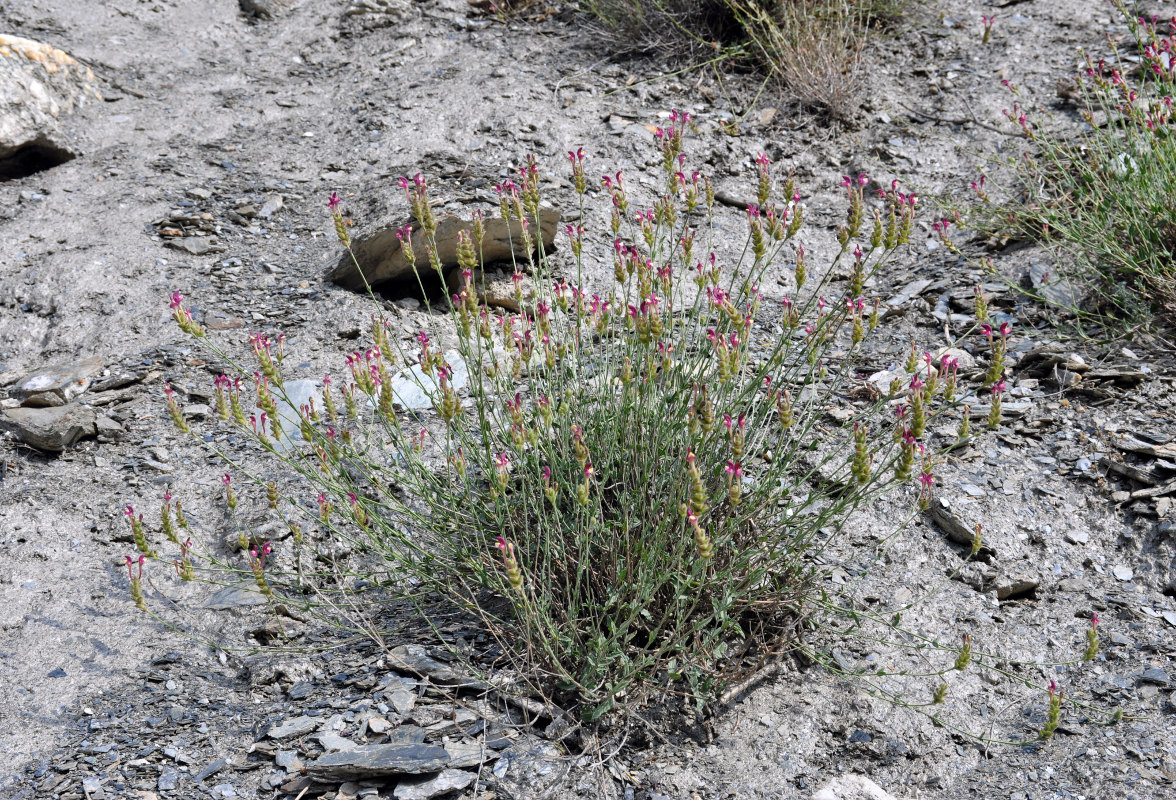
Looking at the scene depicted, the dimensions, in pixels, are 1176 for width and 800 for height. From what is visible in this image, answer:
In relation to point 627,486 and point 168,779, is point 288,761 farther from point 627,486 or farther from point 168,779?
point 627,486

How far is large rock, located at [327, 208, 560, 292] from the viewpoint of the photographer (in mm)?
3727

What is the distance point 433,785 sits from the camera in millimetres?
1989

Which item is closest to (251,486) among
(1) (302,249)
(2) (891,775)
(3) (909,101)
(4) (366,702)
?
(4) (366,702)

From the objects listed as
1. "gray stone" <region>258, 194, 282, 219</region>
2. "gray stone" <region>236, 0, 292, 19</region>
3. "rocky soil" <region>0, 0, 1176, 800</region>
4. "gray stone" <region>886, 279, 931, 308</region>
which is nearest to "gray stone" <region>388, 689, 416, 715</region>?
"rocky soil" <region>0, 0, 1176, 800</region>

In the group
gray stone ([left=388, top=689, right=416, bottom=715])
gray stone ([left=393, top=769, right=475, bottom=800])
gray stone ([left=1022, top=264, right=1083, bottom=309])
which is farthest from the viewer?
gray stone ([left=1022, top=264, right=1083, bottom=309])

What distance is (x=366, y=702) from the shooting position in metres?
2.23

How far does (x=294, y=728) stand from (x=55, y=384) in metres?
2.09

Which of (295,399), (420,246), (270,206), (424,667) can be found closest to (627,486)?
(424,667)

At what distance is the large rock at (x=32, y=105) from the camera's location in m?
4.77

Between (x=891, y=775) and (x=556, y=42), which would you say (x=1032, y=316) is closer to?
(x=891, y=775)

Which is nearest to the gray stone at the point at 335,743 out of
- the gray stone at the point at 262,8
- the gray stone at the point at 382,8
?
the gray stone at the point at 382,8

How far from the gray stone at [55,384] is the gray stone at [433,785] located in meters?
2.35

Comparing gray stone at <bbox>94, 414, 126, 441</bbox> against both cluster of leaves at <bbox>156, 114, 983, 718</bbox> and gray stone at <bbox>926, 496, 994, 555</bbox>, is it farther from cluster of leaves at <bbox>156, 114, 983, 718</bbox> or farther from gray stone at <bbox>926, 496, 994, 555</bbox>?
gray stone at <bbox>926, 496, 994, 555</bbox>

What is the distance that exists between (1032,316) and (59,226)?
14.7 ft
